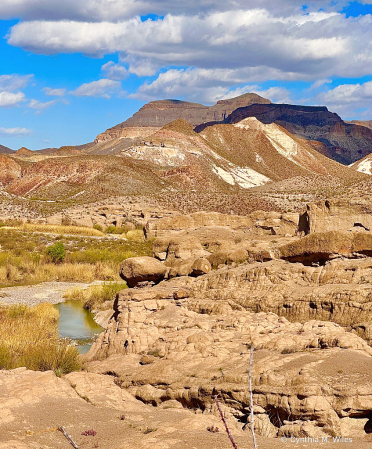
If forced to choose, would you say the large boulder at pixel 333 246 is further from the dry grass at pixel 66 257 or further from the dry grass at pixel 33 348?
the dry grass at pixel 66 257

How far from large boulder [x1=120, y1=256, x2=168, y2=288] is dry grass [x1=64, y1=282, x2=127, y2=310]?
5.03m

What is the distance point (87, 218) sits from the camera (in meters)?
55.3

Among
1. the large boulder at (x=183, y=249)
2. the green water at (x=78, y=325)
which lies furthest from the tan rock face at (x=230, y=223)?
the green water at (x=78, y=325)

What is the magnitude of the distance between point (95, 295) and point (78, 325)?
157 inches

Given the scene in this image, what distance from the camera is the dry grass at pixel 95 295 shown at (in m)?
24.5

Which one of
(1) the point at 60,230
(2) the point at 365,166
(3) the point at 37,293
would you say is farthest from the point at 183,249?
(2) the point at 365,166

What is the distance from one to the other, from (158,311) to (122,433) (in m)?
6.90

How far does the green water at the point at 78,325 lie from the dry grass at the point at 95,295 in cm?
38

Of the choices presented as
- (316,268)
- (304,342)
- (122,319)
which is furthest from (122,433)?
(316,268)

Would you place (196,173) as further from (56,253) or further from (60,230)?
(56,253)

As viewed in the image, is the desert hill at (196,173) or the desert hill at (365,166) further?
the desert hill at (365,166)

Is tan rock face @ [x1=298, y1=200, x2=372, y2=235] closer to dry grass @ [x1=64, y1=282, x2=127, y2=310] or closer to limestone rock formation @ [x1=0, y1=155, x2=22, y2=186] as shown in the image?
dry grass @ [x1=64, y1=282, x2=127, y2=310]

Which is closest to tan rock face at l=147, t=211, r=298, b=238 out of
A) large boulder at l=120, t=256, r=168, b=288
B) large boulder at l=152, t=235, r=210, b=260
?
large boulder at l=152, t=235, r=210, b=260

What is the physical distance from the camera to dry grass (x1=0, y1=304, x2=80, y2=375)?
13047 mm
